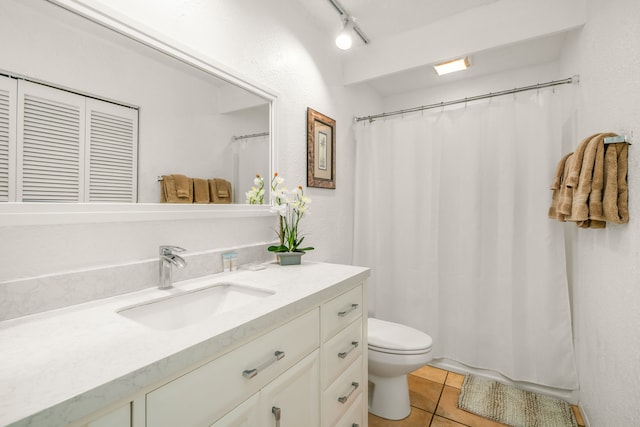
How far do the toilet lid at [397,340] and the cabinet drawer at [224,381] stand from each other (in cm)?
85

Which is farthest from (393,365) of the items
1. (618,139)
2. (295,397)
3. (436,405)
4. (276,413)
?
(618,139)

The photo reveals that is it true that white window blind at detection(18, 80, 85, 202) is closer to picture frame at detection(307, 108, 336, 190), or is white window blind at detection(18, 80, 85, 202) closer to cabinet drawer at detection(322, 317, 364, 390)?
cabinet drawer at detection(322, 317, 364, 390)

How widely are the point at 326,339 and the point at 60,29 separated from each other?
1.32 metres

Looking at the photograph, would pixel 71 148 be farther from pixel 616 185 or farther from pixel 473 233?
pixel 473 233

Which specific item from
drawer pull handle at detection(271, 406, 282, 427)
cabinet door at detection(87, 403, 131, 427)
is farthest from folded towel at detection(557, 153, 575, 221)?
cabinet door at detection(87, 403, 131, 427)

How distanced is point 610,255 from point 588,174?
0.37 m

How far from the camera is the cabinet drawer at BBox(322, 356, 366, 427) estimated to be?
1129mm

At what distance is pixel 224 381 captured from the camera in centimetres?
73

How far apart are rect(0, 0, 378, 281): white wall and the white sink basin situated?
0.21 m

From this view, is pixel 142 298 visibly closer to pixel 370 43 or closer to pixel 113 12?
pixel 113 12

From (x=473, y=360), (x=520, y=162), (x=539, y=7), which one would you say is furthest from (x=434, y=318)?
(x=539, y=7)

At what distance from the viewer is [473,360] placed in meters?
2.12

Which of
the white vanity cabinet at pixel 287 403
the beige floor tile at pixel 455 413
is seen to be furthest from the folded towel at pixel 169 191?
the beige floor tile at pixel 455 413

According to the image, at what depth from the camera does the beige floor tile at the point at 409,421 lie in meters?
1.68
